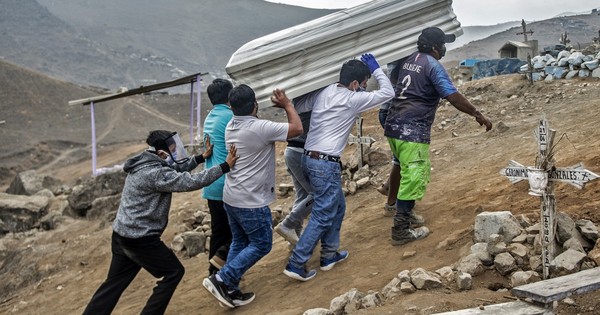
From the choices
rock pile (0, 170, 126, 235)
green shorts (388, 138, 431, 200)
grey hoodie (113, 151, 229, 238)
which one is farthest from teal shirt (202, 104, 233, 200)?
rock pile (0, 170, 126, 235)

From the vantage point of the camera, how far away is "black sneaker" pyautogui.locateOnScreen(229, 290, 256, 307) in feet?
15.8

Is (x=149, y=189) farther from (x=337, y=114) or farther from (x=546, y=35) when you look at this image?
(x=546, y=35)

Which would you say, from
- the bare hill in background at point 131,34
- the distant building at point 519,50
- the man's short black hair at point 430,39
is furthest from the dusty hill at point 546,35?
the man's short black hair at point 430,39

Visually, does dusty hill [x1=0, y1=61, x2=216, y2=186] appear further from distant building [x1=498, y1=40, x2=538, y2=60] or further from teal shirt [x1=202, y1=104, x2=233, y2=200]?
teal shirt [x1=202, y1=104, x2=233, y2=200]

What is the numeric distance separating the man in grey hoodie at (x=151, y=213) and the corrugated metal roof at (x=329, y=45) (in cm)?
70

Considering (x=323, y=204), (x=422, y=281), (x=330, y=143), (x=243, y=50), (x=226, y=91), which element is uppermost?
(x=243, y=50)

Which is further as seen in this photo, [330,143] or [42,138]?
[42,138]

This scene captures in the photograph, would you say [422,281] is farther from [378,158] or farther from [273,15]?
[273,15]

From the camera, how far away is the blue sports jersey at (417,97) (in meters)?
4.74

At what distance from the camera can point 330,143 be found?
4.59 meters

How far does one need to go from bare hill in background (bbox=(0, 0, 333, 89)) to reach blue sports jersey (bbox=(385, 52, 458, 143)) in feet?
175

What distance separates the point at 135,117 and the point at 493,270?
29975 millimetres

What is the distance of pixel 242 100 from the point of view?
174 inches

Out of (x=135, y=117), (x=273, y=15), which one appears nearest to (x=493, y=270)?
(x=135, y=117)
